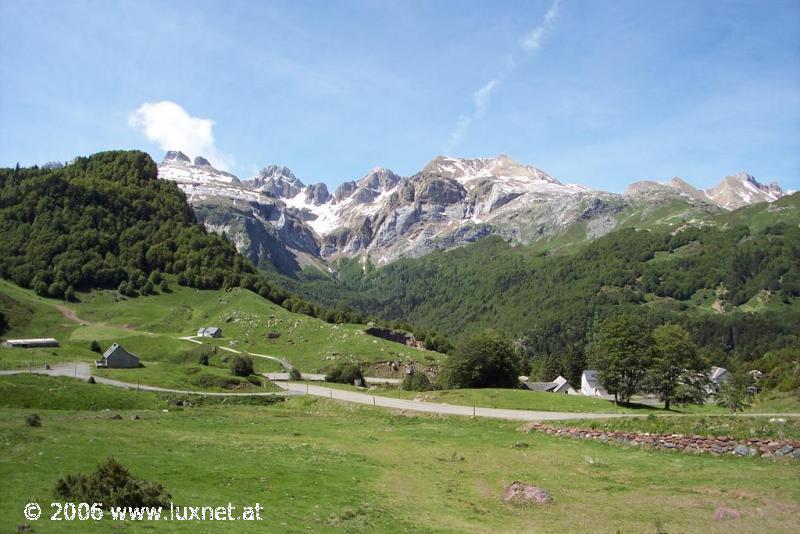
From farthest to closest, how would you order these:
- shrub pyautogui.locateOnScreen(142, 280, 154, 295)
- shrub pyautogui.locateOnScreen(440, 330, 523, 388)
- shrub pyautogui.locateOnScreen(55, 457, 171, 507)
Answer: shrub pyautogui.locateOnScreen(142, 280, 154, 295) < shrub pyautogui.locateOnScreen(440, 330, 523, 388) < shrub pyautogui.locateOnScreen(55, 457, 171, 507)

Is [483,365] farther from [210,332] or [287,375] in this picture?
[210,332]

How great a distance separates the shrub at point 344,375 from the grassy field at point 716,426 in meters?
61.7

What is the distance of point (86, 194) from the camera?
612 feet

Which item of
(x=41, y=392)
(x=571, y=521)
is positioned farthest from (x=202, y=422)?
(x=571, y=521)

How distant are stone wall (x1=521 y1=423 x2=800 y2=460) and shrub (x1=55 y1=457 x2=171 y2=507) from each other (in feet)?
110

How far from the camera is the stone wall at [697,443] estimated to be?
33128 mm

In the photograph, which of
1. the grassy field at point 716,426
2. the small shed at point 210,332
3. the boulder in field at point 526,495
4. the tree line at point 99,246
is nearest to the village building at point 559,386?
the tree line at point 99,246

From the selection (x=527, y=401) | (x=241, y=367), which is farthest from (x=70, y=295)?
(x=527, y=401)

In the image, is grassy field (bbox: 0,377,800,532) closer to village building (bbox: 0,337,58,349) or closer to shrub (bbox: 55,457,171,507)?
shrub (bbox: 55,457,171,507)

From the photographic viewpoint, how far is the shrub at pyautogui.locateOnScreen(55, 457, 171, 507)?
763 inches

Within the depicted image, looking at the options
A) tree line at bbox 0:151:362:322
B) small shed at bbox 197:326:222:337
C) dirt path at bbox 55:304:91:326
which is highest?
tree line at bbox 0:151:362:322

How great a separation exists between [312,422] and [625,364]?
125 ft

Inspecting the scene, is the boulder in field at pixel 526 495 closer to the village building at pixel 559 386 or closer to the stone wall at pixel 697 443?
the stone wall at pixel 697 443

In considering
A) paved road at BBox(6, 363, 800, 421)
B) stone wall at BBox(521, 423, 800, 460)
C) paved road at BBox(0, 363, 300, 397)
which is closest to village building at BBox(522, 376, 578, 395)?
paved road at BBox(6, 363, 800, 421)
